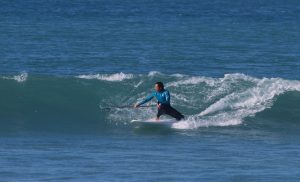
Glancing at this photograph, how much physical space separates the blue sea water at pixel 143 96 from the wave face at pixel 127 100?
41 mm

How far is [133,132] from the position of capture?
29.5 metres

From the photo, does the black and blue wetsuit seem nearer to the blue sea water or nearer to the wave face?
the wave face

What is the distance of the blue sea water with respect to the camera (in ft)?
81.6

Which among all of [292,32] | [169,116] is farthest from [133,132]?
[292,32]

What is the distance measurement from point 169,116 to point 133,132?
204cm

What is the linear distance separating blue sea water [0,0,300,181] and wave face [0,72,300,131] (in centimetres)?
4

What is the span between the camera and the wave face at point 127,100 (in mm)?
31203

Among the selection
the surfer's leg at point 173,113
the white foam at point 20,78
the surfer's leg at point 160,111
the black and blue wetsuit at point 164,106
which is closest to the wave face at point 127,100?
the white foam at point 20,78

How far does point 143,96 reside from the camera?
3369 centimetres

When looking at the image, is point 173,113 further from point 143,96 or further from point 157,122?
point 143,96

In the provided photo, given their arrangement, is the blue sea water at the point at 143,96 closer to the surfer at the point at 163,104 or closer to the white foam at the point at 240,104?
the white foam at the point at 240,104

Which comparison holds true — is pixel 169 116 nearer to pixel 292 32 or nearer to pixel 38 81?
pixel 38 81

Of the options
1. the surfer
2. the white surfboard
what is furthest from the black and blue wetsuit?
the white surfboard

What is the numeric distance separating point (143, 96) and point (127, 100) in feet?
1.70
